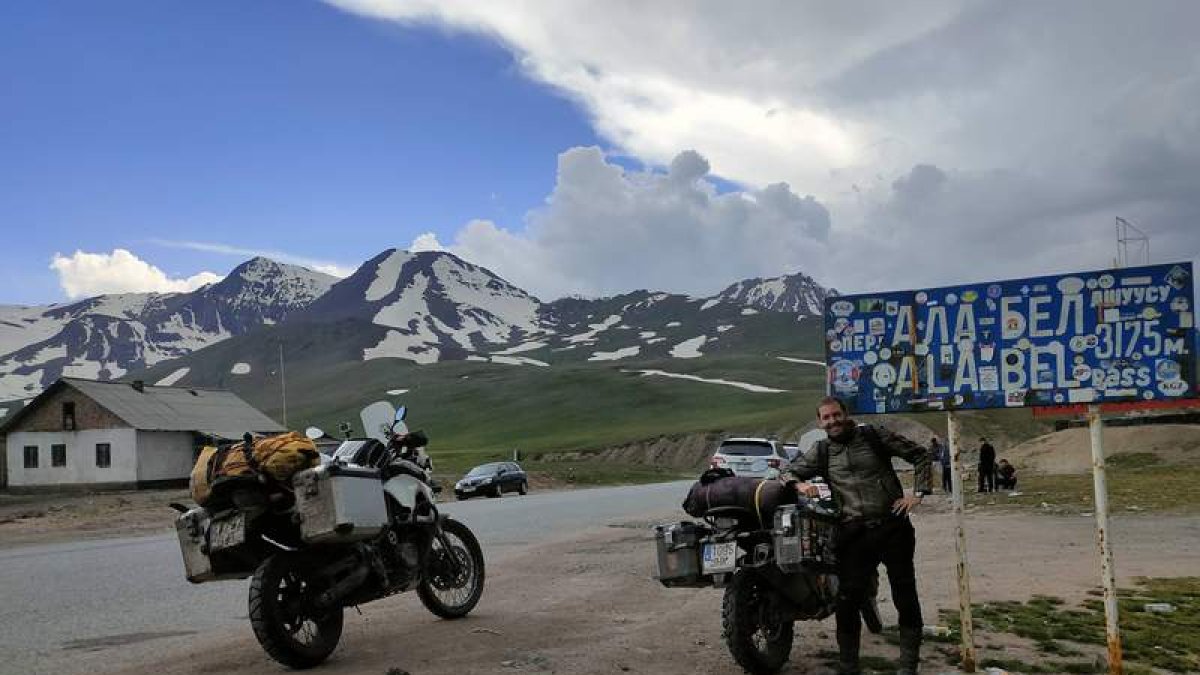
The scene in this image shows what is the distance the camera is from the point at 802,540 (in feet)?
23.4

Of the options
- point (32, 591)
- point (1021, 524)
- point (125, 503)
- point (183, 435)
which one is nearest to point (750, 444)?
point (1021, 524)

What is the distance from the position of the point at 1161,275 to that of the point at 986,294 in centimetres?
120

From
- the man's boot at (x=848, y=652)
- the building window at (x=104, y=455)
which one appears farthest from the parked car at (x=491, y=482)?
the man's boot at (x=848, y=652)

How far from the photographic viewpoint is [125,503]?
39.8 metres

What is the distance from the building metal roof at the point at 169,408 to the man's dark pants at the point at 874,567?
5065 cm

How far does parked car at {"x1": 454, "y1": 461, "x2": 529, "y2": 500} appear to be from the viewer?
4366 centimetres

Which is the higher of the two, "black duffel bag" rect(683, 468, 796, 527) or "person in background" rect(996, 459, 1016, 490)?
"black duffel bag" rect(683, 468, 796, 527)

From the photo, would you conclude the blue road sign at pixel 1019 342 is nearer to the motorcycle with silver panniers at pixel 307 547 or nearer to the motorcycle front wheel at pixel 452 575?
the motorcycle with silver panniers at pixel 307 547

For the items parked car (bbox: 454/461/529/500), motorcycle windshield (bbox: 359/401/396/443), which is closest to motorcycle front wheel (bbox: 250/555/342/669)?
motorcycle windshield (bbox: 359/401/396/443)

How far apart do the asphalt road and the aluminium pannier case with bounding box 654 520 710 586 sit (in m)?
4.79

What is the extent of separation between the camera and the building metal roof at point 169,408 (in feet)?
186

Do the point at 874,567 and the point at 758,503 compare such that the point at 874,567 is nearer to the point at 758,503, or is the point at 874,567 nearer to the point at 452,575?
the point at 758,503

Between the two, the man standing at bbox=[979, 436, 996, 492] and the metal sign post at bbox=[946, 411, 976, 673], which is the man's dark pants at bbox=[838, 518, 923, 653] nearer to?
the metal sign post at bbox=[946, 411, 976, 673]

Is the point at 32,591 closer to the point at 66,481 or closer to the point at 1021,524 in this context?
the point at 1021,524
